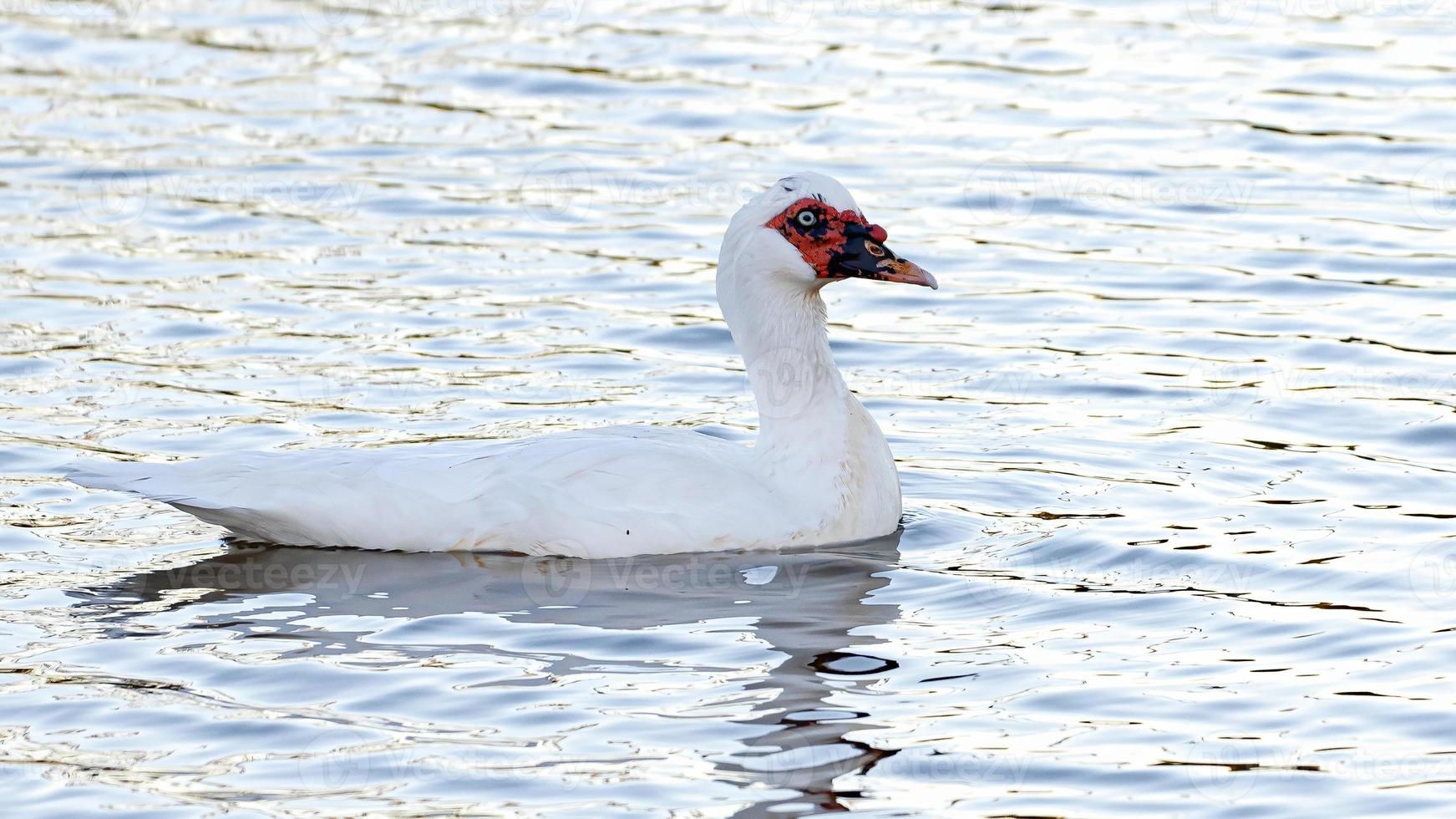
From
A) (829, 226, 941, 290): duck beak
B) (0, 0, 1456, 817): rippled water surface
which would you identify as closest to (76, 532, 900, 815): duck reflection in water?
(0, 0, 1456, 817): rippled water surface

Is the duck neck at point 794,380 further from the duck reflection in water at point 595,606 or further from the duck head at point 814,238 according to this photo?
the duck reflection in water at point 595,606

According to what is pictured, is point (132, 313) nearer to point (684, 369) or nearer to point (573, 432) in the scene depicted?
point (684, 369)

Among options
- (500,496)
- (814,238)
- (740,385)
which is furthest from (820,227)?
(740,385)

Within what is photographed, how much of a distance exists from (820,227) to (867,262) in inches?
9.8

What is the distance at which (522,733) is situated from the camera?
287 inches

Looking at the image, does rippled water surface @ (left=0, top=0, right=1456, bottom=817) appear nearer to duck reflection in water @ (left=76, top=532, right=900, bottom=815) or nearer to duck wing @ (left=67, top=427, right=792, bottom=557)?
duck reflection in water @ (left=76, top=532, right=900, bottom=815)

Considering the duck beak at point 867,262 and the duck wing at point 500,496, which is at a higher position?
the duck beak at point 867,262

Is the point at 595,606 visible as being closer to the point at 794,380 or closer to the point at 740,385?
the point at 794,380

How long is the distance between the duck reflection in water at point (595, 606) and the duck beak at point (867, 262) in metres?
1.13

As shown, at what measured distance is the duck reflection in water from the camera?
7594 mm

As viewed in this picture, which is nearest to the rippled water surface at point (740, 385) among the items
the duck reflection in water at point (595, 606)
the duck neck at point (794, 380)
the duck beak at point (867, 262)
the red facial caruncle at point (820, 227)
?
the duck reflection in water at point (595, 606)

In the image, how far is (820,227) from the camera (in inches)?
369

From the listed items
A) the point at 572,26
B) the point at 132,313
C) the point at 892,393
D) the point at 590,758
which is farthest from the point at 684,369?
the point at 572,26

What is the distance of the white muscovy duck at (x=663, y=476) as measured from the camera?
912cm
